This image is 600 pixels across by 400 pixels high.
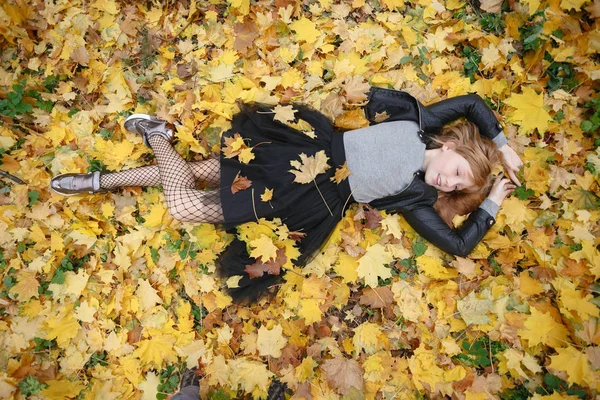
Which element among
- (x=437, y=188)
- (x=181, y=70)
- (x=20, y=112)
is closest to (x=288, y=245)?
(x=437, y=188)

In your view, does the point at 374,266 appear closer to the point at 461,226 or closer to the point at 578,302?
the point at 461,226

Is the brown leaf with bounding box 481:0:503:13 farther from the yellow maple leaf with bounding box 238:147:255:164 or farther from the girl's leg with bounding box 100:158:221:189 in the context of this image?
the girl's leg with bounding box 100:158:221:189

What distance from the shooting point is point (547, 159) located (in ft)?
10.5

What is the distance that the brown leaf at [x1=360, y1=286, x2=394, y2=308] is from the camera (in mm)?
3236

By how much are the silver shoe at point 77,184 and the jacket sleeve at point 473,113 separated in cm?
293

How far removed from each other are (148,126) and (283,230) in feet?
5.09

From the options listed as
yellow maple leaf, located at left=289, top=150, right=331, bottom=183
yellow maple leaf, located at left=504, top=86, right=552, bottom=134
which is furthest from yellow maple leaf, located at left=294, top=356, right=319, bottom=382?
yellow maple leaf, located at left=504, top=86, right=552, bottom=134

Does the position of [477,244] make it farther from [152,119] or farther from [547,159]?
[152,119]

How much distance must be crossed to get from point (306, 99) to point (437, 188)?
140 cm

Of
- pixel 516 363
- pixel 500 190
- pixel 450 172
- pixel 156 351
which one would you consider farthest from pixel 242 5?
pixel 516 363

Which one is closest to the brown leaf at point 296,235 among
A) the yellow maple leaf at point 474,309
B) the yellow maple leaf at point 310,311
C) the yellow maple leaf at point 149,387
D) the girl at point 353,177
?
the girl at point 353,177

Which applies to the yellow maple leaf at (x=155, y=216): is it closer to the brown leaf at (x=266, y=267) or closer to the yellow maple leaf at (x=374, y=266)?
the brown leaf at (x=266, y=267)

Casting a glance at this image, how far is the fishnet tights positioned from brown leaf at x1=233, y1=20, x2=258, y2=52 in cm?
112

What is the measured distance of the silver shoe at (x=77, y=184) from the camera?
130 inches
